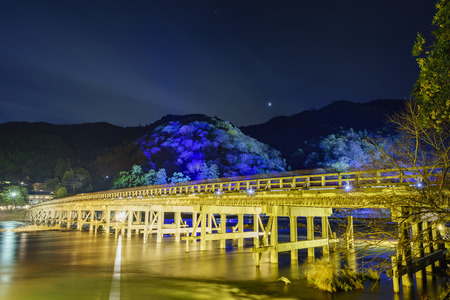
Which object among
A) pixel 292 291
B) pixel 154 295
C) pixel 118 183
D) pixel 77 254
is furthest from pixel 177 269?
pixel 118 183

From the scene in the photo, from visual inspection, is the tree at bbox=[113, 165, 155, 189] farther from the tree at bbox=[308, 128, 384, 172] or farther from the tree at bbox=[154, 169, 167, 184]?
the tree at bbox=[308, 128, 384, 172]

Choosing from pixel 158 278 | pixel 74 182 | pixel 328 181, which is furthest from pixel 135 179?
pixel 328 181

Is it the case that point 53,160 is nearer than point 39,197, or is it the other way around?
point 39,197

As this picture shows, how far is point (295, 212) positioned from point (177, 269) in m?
7.07

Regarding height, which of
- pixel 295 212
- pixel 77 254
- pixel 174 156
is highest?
pixel 174 156

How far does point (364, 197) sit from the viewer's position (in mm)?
12211

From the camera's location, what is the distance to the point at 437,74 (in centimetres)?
806

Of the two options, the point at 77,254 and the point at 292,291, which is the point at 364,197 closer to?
the point at 292,291

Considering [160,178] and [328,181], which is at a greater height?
[160,178]

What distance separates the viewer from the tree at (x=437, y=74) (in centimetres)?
801

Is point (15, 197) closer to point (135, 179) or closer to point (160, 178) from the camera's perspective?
point (135, 179)

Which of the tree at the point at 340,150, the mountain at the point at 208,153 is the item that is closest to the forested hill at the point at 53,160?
the mountain at the point at 208,153

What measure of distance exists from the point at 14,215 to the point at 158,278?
94.3 metres

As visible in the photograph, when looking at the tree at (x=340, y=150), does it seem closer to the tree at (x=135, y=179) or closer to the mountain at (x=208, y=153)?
the mountain at (x=208, y=153)
